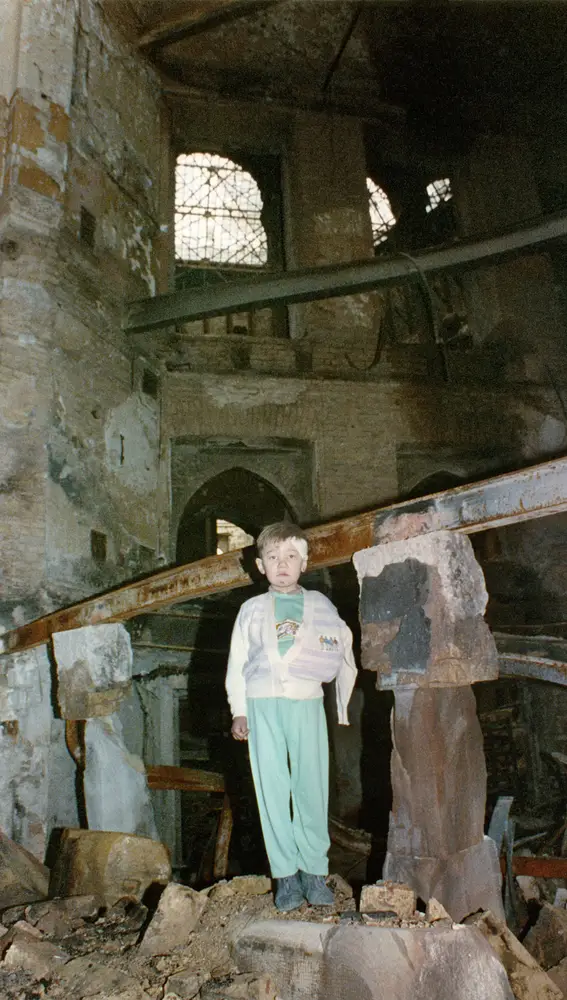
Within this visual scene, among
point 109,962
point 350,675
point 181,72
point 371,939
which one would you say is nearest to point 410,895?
point 371,939

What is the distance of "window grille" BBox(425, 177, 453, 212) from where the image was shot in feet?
38.6

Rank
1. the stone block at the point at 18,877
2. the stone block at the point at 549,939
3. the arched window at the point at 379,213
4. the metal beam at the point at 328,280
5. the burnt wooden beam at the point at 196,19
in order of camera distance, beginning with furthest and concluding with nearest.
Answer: the arched window at the point at 379,213 → the burnt wooden beam at the point at 196,19 → the metal beam at the point at 328,280 → the stone block at the point at 18,877 → the stone block at the point at 549,939

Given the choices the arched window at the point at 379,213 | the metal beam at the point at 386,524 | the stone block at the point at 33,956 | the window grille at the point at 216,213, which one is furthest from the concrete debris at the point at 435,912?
the arched window at the point at 379,213

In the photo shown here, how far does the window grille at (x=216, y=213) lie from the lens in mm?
10438

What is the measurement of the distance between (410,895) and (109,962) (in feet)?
4.17

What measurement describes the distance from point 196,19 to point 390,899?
10570 millimetres

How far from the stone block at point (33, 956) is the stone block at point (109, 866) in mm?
728

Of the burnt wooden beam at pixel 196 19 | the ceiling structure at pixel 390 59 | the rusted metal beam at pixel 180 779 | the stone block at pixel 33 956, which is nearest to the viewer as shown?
the stone block at pixel 33 956

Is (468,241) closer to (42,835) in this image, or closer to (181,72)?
(181,72)

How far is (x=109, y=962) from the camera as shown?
271cm

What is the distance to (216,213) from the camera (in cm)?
1065

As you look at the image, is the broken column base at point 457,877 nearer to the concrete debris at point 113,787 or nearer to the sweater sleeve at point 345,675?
the sweater sleeve at point 345,675

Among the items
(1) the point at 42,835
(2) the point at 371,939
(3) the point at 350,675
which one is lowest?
(1) the point at 42,835

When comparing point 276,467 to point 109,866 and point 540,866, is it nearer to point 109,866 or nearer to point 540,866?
point 540,866
